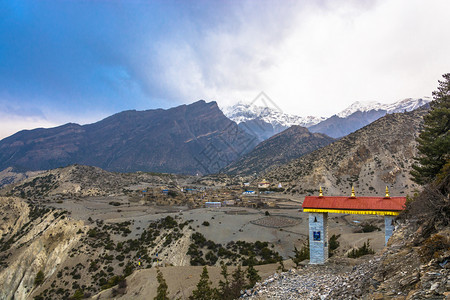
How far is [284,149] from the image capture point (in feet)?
477

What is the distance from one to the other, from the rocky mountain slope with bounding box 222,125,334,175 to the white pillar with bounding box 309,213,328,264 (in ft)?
389

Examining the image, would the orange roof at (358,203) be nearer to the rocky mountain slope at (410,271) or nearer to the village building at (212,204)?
the rocky mountain slope at (410,271)

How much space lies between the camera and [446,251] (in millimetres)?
4887

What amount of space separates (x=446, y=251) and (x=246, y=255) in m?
24.8

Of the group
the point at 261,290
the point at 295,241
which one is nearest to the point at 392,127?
the point at 295,241

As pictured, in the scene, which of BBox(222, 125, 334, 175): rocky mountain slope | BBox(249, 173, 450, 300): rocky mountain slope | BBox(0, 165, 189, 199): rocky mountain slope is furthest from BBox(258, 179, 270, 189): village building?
BBox(249, 173, 450, 300): rocky mountain slope

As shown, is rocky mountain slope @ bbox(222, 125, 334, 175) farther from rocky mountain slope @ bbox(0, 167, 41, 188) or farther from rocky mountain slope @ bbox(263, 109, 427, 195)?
rocky mountain slope @ bbox(0, 167, 41, 188)

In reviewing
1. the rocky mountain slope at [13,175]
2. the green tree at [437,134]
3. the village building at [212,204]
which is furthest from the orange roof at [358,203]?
the rocky mountain slope at [13,175]

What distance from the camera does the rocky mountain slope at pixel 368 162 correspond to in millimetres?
62781

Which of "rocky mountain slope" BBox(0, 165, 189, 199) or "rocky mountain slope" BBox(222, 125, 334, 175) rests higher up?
"rocky mountain slope" BBox(222, 125, 334, 175)

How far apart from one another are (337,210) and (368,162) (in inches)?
2505

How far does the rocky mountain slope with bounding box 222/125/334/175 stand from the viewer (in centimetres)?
13788

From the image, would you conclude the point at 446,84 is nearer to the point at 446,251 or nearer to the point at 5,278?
the point at 446,251

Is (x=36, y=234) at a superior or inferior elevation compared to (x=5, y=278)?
superior
